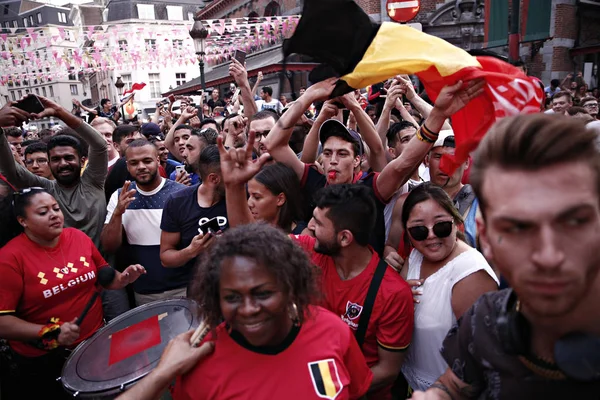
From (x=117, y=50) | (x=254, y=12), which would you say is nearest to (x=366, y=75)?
(x=117, y=50)

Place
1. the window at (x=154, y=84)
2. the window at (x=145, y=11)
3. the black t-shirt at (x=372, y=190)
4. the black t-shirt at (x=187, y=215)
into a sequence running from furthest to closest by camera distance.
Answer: the window at (x=145, y=11) < the window at (x=154, y=84) < the black t-shirt at (x=187, y=215) < the black t-shirt at (x=372, y=190)

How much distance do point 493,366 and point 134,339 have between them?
1.90 m

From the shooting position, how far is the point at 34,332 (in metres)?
2.49

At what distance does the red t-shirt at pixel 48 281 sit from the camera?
2545 millimetres

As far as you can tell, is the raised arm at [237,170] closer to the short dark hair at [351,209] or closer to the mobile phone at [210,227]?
the short dark hair at [351,209]

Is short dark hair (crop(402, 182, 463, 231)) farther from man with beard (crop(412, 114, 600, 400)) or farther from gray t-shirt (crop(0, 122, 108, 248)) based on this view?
gray t-shirt (crop(0, 122, 108, 248))

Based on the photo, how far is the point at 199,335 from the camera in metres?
1.66

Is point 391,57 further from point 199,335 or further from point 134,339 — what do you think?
point 134,339

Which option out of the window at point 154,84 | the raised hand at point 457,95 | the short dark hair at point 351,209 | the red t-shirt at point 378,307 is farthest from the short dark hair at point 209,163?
the window at point 154,84

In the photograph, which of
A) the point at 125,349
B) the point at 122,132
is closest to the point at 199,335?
the point at 125,349

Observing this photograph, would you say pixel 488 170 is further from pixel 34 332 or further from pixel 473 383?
pixel 34 332

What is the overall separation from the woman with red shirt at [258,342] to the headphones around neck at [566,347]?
0.70 m

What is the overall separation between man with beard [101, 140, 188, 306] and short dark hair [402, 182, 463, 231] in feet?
6.26

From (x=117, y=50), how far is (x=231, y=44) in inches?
196
